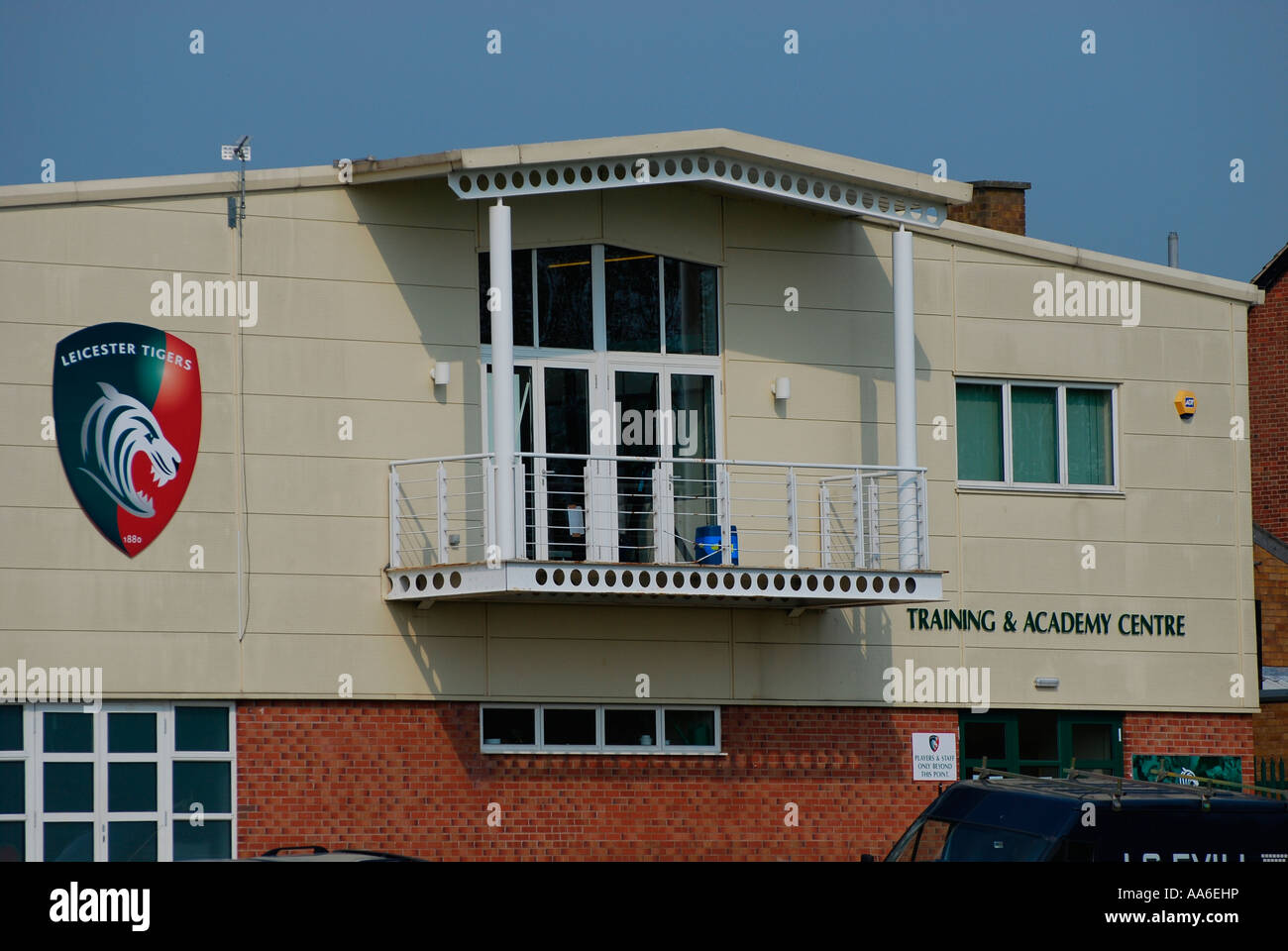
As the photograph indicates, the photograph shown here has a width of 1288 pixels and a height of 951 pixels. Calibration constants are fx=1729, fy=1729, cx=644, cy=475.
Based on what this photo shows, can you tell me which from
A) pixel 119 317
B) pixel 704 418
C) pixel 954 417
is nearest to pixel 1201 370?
pixel 954 417

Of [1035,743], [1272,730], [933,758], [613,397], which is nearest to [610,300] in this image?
[613,397]

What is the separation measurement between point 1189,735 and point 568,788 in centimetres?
743

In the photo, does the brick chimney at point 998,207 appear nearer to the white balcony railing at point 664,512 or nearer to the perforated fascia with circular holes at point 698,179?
the perforated fascia with circular holes at point 698,179

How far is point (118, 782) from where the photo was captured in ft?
52.6

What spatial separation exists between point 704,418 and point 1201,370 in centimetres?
629

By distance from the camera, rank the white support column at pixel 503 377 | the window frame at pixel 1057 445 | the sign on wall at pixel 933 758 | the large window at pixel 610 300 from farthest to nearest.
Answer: the window frame at pixel 1057 445, the sign on wall at pixel 933 758, the large window at pixel 610 300, the white support column at pixel 503 377

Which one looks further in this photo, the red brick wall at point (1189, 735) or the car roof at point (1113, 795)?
the red brick wall at point (1189, 735)

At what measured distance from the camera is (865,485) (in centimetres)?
1869

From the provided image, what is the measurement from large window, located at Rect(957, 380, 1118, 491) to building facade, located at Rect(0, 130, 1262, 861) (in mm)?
47

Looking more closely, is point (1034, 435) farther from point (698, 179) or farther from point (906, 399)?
point (698, 179)

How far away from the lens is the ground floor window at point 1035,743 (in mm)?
19062

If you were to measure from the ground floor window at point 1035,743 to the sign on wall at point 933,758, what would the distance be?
0.71 feet

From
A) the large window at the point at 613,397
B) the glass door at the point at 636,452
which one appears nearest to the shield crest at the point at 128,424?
the large window at the point at 613,397

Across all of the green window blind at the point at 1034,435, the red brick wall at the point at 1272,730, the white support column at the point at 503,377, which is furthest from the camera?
the red brick wall at the point at 1272,730
